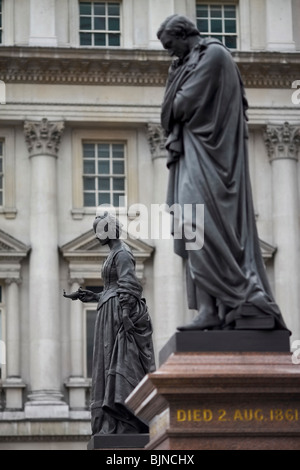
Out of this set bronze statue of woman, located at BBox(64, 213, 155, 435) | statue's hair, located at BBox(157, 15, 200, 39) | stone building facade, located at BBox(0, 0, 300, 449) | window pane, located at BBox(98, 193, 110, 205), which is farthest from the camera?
window pane, located at BBox(98, 193, 110, 205)

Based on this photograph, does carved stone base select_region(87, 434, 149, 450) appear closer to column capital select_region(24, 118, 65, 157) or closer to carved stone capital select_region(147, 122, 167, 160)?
carved stone capital select_region(147, 122, 167, 160)

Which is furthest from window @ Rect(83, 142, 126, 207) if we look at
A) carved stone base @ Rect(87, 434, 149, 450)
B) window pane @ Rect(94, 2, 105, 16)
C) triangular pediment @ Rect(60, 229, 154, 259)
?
carved stone base @ Rect(87, 434, 149, 450)

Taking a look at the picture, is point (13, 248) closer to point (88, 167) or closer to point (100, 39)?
point (88, 167)

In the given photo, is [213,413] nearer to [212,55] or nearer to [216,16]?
[212,55]

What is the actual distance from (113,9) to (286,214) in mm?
7689

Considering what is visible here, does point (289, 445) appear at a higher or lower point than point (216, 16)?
lower

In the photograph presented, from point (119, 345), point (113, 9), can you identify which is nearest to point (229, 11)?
point (113, 9)

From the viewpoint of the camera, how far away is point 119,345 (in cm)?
1488

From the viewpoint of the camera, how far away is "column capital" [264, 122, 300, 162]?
42781 millimetres

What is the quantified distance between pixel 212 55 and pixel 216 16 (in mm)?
34875

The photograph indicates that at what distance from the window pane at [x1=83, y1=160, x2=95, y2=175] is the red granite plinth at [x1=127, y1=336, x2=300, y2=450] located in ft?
112
